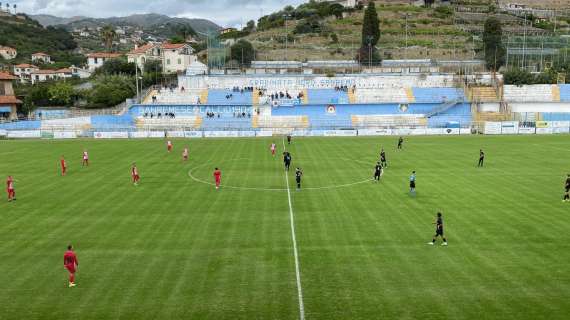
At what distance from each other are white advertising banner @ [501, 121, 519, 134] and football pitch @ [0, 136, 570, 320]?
31.8 meters

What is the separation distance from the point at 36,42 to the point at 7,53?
86.4ft

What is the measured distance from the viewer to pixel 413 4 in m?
173

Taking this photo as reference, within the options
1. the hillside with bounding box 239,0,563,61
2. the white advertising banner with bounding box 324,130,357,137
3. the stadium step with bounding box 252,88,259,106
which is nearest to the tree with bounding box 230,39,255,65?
the hillside with bounding box 239,0,563,61

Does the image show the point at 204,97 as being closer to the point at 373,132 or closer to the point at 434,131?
the point at 373,132

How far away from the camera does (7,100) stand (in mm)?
82812

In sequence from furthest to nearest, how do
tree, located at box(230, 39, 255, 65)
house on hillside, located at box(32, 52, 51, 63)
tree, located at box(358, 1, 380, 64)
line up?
house on hillside, located at box(32, 52, 51, 63) → tree, located at box(230, 39, 255, 65) → tree, located at box(358, 1, 380, 64)

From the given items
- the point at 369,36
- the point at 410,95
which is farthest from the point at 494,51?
the point at 369,36

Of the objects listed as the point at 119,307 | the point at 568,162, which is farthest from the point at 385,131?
the point at 119,307

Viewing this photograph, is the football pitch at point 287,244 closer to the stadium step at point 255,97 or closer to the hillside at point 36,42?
the stadium step at point 255,97

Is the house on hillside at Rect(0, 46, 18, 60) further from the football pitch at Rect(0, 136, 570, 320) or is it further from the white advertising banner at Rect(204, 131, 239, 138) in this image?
the football pitch at Rect(0, 136, 570, 320)

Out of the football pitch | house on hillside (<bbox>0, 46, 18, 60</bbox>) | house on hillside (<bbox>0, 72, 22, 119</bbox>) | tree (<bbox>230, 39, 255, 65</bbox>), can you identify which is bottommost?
the football pitch

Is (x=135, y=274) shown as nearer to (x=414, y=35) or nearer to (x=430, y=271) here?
(x=430, y=271)

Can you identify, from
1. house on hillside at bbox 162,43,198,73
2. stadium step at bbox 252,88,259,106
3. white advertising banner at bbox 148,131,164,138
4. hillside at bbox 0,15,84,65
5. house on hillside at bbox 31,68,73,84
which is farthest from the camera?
hillside at bbox 0,15,84,65

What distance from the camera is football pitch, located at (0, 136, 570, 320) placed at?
13930mm
